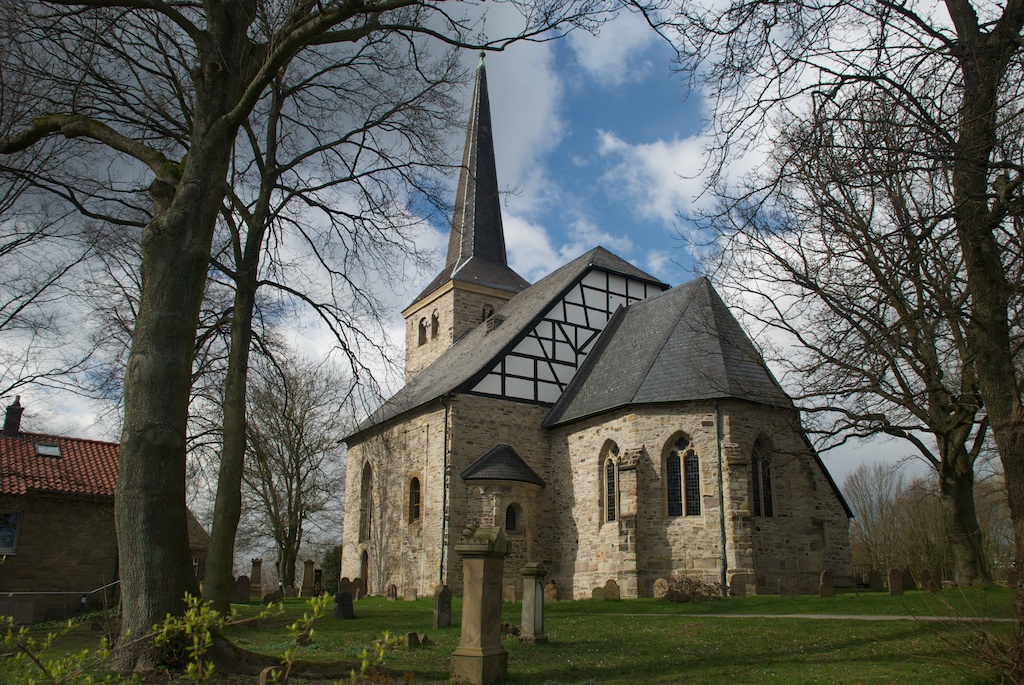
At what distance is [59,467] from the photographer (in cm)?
2056

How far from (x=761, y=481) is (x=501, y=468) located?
6.48m

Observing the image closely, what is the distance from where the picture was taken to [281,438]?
29.8m

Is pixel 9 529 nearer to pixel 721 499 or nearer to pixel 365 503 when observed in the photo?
pixel 365 503

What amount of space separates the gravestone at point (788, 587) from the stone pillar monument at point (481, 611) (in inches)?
401

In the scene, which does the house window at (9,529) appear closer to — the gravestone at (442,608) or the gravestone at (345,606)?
the gravestone at (345,606)

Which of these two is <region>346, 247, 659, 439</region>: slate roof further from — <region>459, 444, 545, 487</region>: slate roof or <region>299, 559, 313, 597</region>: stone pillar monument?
<region>299, 559, 313, 597</region>: stone pillar monument

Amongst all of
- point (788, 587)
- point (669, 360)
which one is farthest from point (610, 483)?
point (788, 587)

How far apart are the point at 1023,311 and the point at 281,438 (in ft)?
85.4

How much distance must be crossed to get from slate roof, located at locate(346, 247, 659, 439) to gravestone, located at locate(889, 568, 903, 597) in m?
11.1

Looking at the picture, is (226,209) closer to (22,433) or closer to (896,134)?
(896,134)

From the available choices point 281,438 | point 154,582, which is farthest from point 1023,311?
point 281,438

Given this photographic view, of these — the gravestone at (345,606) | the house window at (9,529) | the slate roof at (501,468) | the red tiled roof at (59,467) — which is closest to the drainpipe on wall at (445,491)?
the slate roof at (501,468)

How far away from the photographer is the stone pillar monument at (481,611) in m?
7.50

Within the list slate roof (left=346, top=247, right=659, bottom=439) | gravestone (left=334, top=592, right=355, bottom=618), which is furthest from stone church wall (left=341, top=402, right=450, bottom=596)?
gravestone (left=334, top=592, right=355, bottom=618)
